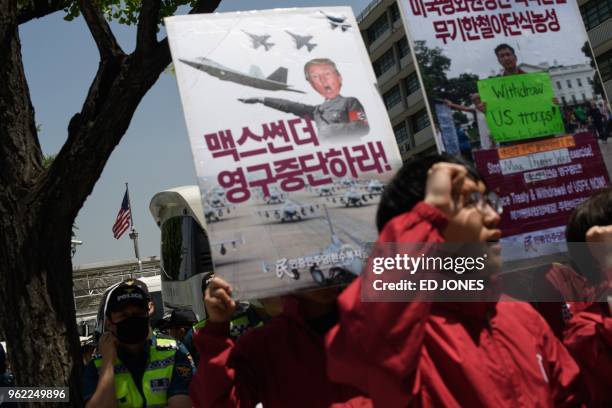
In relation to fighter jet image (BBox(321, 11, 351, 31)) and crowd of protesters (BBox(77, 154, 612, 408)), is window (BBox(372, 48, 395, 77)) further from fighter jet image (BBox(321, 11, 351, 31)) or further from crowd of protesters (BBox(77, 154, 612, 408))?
crowd of protesters (BBox(77, 154, 612, 408))

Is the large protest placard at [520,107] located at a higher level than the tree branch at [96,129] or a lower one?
lower

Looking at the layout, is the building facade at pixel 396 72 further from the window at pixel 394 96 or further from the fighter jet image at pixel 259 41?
the fighter jet image at pixel 259 41

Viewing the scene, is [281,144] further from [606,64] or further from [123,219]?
[606,64]

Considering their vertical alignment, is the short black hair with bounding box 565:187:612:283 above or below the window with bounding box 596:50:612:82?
below

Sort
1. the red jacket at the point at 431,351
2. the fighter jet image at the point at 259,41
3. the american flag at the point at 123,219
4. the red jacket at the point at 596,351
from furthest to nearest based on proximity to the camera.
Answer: the american flag at the point at 123,219
the fighter jet image at the point at 259,41
the red jacket at the point at 596,351
the red jacket at the point at 431,351

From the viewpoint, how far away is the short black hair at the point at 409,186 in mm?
1650

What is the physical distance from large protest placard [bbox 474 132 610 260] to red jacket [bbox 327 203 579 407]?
67 centimetres

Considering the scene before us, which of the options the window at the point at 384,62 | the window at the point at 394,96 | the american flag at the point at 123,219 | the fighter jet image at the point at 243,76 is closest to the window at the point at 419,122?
the window at the point at 394,96

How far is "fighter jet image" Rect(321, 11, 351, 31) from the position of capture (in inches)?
88.0

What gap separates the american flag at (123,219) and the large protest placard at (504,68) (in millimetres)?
18983

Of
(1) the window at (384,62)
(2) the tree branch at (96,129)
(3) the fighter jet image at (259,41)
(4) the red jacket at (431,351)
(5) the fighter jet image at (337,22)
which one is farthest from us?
(1) the window at (384,62)

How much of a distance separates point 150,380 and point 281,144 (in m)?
1.87

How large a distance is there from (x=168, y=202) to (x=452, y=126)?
24.9 feet

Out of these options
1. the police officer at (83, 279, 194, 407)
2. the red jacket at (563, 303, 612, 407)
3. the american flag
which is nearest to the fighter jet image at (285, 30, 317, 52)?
the red jacket at (563, 303, 612, 407)
